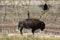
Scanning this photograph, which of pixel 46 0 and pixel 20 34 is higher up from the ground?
pixel 46 0

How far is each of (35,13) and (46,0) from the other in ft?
1.57

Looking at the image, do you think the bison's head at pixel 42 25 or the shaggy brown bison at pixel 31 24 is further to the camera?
the shaggy brown bison at pixel 31 24

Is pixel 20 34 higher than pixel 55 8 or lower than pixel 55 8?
lower

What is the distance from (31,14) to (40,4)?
1.22 feet

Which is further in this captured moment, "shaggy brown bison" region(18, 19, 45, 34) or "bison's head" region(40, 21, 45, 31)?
"shaggy brown bison" region(18, 19, 45, 34)

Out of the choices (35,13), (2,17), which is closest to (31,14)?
(35,13)

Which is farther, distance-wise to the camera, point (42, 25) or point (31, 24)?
point (31, 24)

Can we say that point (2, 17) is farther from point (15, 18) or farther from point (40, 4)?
point (40, 4)

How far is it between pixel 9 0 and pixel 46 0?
101 cm

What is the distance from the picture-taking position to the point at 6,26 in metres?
10.6

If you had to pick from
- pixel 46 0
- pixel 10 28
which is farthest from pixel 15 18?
pixel 46 0

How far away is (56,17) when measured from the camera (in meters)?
10.6

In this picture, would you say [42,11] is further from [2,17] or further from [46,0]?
[2,17]

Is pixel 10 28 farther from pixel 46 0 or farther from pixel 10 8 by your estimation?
pixel 46 0
